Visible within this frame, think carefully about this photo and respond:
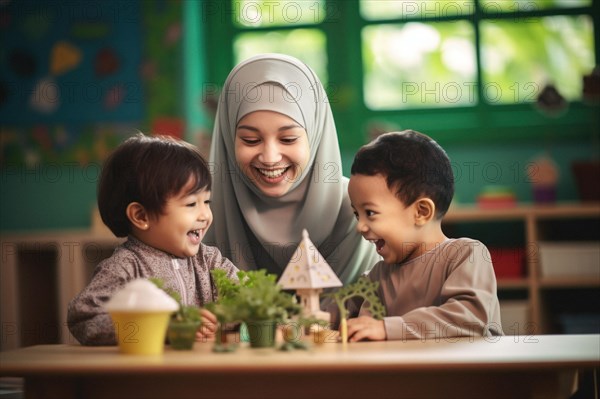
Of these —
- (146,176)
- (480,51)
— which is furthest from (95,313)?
(480,51)

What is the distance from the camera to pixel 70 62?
6141mm

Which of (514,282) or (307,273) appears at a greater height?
(307,273)

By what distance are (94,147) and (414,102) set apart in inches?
88.2

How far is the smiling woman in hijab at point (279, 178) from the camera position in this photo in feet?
8.93

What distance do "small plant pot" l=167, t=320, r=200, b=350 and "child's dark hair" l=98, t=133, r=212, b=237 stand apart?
45 centimetres

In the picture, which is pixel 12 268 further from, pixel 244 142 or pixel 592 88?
pixel 592 88

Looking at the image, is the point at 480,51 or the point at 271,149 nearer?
the point at 271,149

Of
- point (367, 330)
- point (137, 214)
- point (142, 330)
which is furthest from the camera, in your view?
point (137, 214)

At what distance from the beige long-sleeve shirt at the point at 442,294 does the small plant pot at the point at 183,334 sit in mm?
444

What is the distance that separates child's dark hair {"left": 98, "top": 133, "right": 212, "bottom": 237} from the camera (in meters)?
2.22

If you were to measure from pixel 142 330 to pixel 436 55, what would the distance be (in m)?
4.43

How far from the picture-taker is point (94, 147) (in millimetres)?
6078

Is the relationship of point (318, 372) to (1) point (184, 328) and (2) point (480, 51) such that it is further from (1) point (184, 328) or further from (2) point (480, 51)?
(2) point (480, 51)

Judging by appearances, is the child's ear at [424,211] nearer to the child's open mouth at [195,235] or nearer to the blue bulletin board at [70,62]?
the child's open mouth at [195,235]
